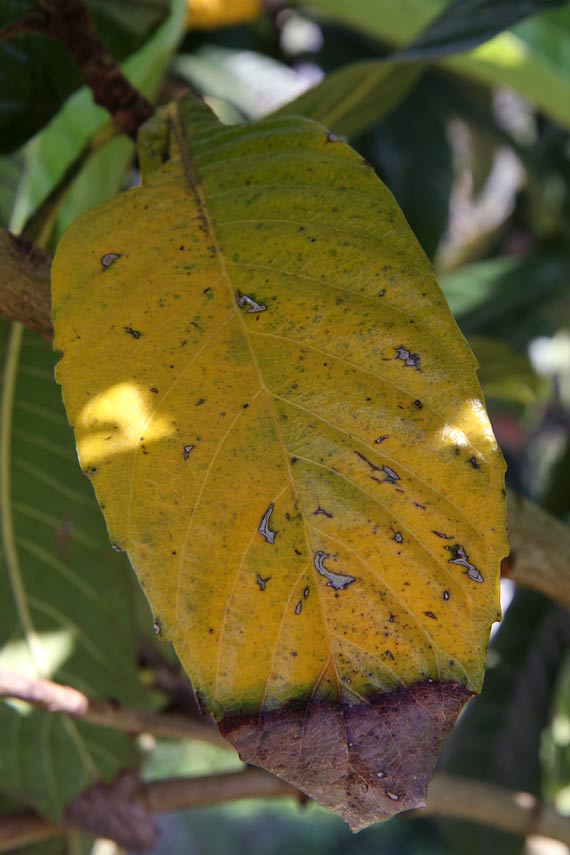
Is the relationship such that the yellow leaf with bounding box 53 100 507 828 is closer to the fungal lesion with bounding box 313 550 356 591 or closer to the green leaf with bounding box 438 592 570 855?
the fungal lesion with bounding box 313 550 356 591

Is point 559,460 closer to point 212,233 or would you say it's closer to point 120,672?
point 120,672

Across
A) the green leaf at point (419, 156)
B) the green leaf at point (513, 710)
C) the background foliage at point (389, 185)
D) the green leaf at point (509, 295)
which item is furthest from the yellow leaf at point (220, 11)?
the green leaf at point (513, 710)

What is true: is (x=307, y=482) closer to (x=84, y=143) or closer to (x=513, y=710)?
(x=84, y=143)

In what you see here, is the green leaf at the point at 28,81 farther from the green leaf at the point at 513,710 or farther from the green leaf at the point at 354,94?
the green leaf at the point at 513,710

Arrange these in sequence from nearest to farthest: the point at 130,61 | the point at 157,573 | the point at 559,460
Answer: the point at 157,573
the point at 130,61
the point at 559,460

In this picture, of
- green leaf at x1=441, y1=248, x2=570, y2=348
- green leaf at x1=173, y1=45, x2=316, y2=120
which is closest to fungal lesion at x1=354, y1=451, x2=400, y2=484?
green leaf at x1=441, y1=248, x2=570, y2=348

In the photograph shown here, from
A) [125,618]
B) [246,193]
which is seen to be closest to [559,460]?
[125,618]

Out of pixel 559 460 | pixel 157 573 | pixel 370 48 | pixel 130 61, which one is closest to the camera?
pixel 157 573
